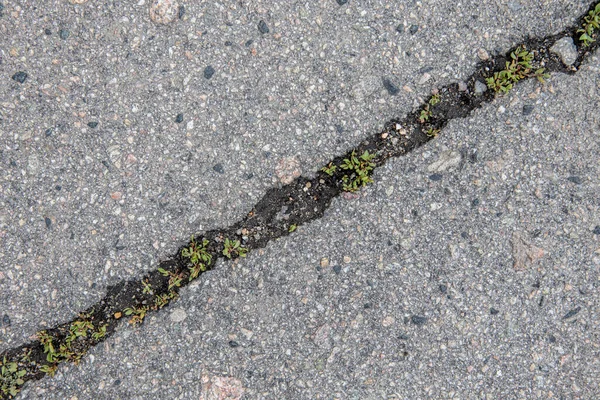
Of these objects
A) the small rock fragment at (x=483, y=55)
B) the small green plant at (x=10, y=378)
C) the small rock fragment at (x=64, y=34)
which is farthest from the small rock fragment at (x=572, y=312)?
the small rock fragment at (x=64, y=34)

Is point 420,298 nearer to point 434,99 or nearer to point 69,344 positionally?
point 434,99

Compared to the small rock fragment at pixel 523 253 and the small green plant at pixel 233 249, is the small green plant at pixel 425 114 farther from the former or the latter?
the small green plant at pixel 233 249

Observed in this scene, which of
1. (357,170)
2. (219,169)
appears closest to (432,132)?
(357,170)

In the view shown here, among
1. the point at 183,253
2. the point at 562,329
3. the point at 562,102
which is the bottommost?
the point at 562,329

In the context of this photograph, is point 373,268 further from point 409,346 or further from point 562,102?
point 562,102

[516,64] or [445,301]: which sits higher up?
[516,64]

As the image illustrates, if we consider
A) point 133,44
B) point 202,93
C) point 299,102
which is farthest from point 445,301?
point 133,44
